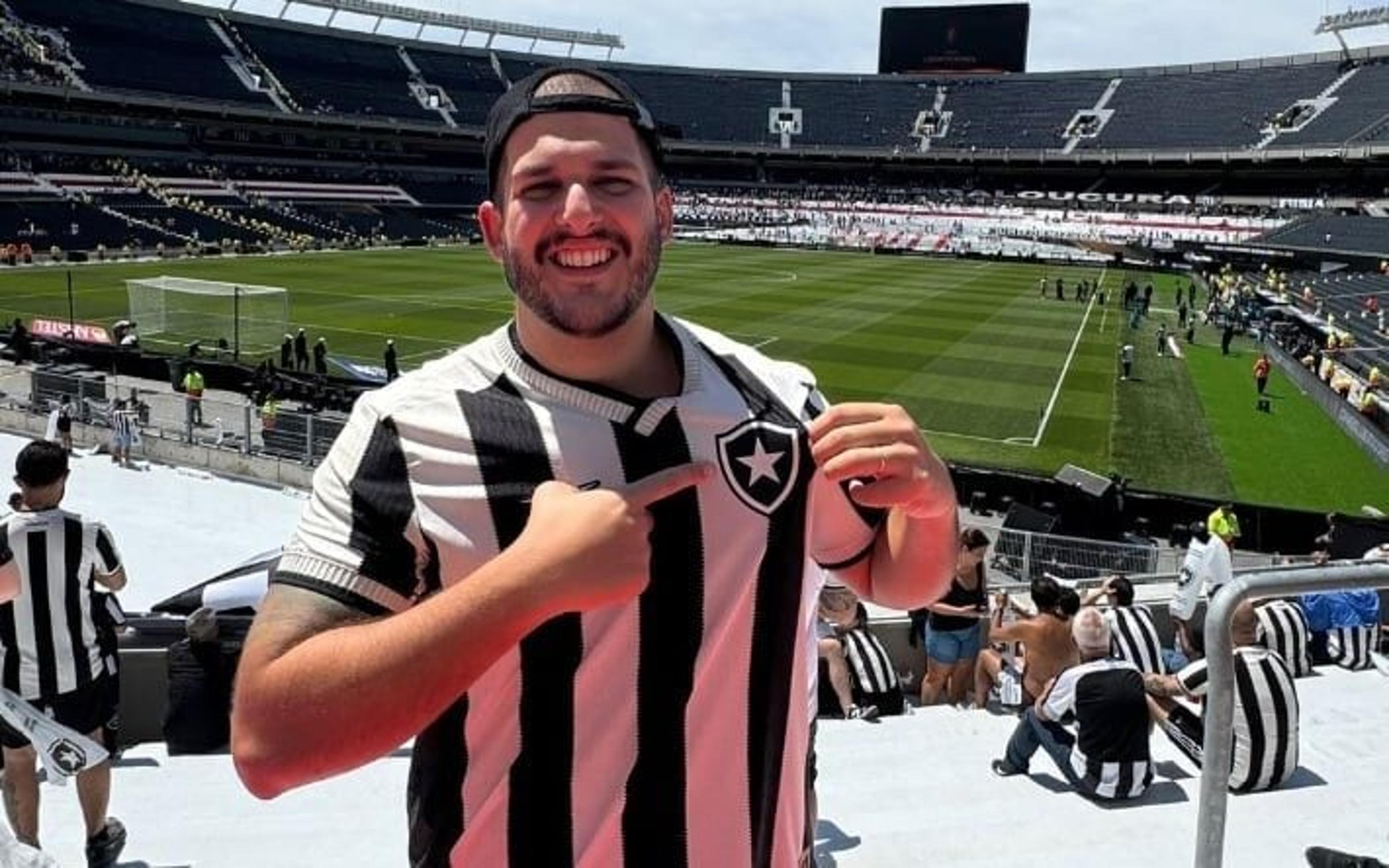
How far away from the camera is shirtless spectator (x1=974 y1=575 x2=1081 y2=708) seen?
22.2ft

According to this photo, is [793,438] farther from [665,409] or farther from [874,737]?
[874,737]

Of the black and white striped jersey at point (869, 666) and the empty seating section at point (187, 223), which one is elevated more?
the empty seating section at point (187, 223)

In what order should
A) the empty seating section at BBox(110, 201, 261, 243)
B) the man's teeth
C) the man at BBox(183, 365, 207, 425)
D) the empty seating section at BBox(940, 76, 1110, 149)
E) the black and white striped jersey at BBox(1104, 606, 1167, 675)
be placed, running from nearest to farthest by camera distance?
the man's teeth
the black and white striped jersey at BBox(1104, 606, 1167, 675)
the man at BBox(183, 365, 207, 425)
the empty seating section at BBox(110, 201, 261, 243)
the empty seating section at BBox(940, 76, 1110, 149)

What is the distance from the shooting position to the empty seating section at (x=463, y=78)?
8406cm

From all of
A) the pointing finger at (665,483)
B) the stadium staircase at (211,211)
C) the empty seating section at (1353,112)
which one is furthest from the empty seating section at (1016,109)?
the pointing finger at (665,483)

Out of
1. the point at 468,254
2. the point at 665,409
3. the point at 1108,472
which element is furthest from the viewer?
the point at 468,254

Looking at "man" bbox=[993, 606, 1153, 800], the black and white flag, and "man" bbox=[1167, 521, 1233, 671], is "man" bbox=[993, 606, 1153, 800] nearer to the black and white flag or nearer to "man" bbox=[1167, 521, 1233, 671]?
"man" bbox=[1167, 521, 1233, 671]

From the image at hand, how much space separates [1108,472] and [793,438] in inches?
727

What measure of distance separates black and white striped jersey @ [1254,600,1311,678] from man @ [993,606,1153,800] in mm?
1659

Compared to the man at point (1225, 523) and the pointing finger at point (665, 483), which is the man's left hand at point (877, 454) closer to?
the pointing finger at point (665, 483)

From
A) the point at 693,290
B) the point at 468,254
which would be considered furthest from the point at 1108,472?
the point at 468,254

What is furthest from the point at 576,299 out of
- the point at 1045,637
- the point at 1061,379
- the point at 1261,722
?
the point at 1061,379

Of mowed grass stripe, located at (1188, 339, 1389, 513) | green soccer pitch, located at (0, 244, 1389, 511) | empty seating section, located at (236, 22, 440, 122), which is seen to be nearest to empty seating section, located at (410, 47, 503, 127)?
empty seating section, located at (236, 22, 440, 122)

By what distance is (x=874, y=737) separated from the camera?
566 centimetres
